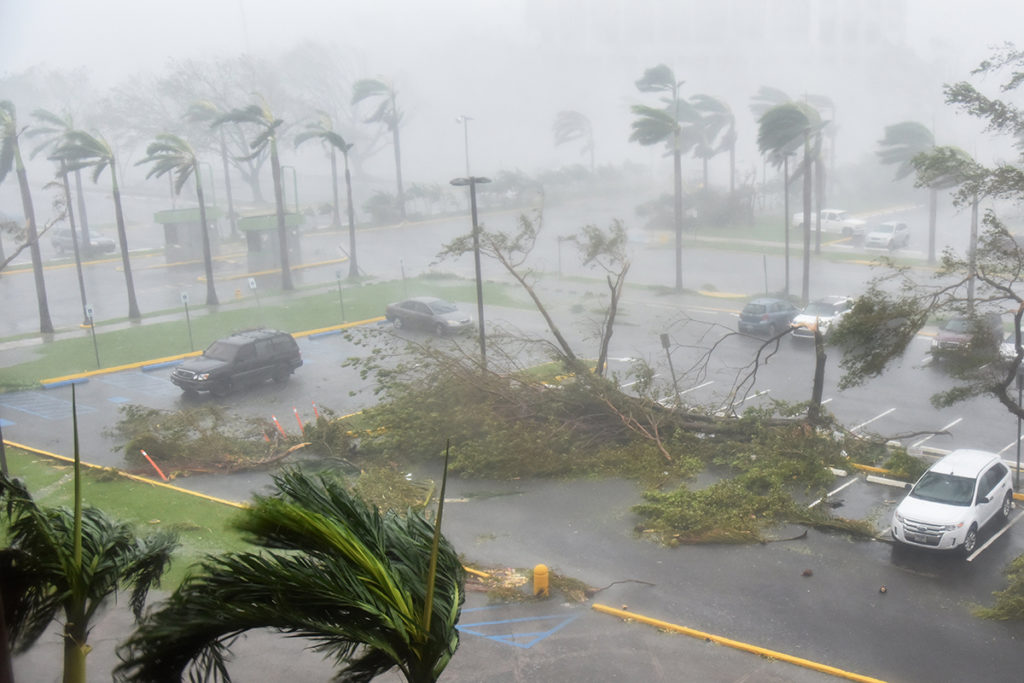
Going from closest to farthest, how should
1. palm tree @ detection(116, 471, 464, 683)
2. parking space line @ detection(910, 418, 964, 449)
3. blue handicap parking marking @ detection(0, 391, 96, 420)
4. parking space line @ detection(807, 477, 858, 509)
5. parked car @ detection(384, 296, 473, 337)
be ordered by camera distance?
palm tree @ detection(116, 471, 464, 683)
parking space line @ detection(807, 477, 858, 509)
parking space line @ detection(910, 418, 964, 449)
blue handicap parking marking @ detection(0, 391, 96, 420)
parked car @ detection(384, 296, 473, 337)

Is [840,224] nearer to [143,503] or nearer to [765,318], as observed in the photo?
[765,318]

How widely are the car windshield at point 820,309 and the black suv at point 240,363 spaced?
16.6 m

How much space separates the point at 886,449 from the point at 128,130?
238 feet

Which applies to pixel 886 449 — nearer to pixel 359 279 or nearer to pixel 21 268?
pixel 359 279

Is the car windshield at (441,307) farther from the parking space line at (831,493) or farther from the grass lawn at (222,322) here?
the parking space line at (831,493)

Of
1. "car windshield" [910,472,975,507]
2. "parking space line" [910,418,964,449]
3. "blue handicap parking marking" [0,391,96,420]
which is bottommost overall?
"parking space line" [910,418,964,449]

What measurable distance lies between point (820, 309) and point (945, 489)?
1660 centimetres

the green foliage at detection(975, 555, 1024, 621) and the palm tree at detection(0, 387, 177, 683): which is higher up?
the palm tree at detection(0, 387, 177, 683)

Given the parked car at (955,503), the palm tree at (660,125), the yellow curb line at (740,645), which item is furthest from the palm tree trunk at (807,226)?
the yellow curb line at (740,645)

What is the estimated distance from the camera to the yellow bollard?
12.5 meters

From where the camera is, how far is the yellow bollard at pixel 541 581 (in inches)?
492

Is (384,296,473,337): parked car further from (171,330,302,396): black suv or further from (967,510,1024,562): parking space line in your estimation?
(967,510,1024,562): parking space line

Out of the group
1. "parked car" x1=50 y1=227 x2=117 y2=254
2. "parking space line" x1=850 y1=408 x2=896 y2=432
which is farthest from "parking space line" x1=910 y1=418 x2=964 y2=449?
"parked car" x1=50 y1=227 x2=117 y2=254

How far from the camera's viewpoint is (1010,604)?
37.9 ft
